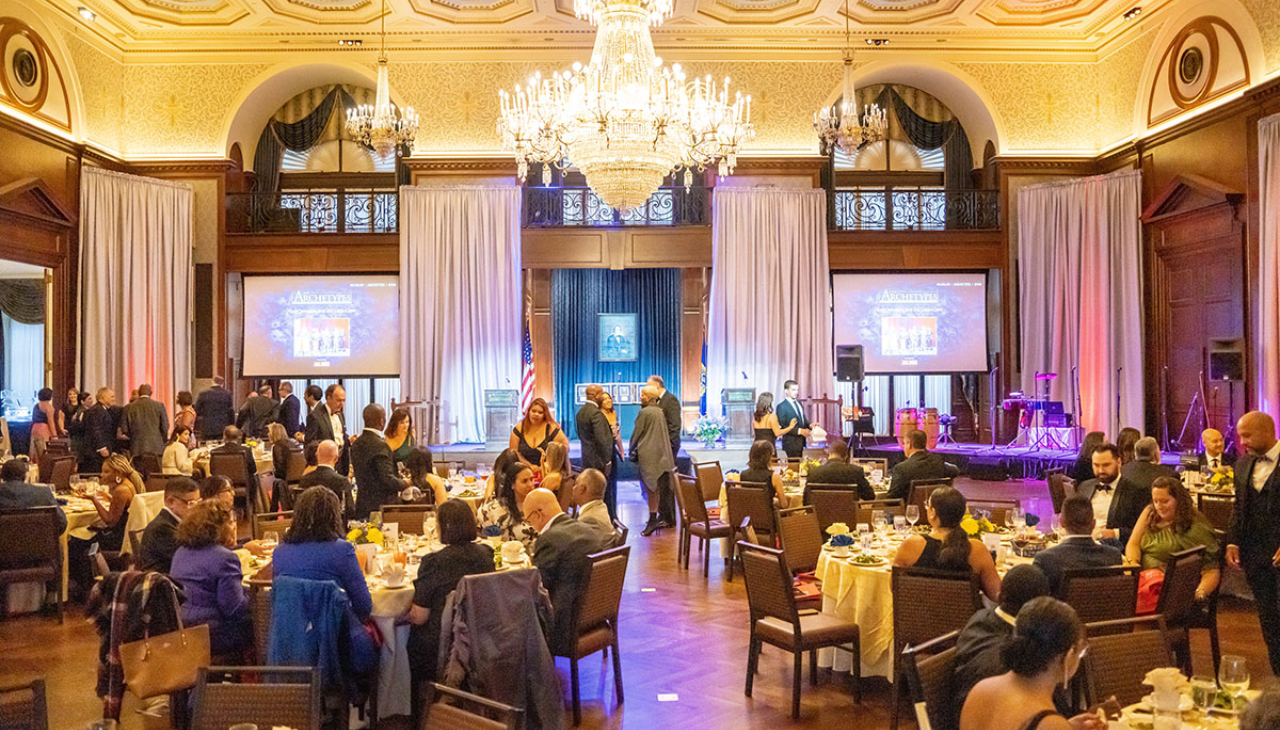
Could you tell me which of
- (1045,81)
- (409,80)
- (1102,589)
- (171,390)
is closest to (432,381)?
(171,390)

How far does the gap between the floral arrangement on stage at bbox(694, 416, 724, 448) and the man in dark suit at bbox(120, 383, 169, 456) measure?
23.3ft

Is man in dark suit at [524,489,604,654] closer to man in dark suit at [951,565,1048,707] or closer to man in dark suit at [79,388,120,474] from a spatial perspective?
man in dark suit at [951,565,1048,707]

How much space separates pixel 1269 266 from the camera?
10523mm

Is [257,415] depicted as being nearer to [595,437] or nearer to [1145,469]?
[595,437]

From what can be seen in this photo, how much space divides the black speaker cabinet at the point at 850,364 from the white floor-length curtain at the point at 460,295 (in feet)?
15.9

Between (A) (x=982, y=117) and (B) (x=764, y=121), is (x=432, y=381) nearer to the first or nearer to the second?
(B) (x=764, y=121)

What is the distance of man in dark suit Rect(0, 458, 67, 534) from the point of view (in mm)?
6309

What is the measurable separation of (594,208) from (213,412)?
610 cm

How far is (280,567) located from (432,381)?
1057 centimetres

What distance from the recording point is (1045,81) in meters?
14.6

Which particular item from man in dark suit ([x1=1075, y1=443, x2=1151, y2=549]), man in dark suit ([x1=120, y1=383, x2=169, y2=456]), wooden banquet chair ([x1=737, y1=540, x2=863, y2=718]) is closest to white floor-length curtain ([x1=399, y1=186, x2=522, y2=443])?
man in dark suit ([x1=120, y1=383, x2=169, y2=456])

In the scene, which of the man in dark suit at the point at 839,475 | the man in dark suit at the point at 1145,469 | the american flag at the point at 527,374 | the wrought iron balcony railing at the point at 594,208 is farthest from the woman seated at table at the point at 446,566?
the wrought iron balcony railing at the point at 594,208

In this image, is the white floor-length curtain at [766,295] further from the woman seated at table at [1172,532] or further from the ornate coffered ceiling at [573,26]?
the woman seated at table at [1172,532]

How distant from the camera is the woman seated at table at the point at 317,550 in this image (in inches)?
154
